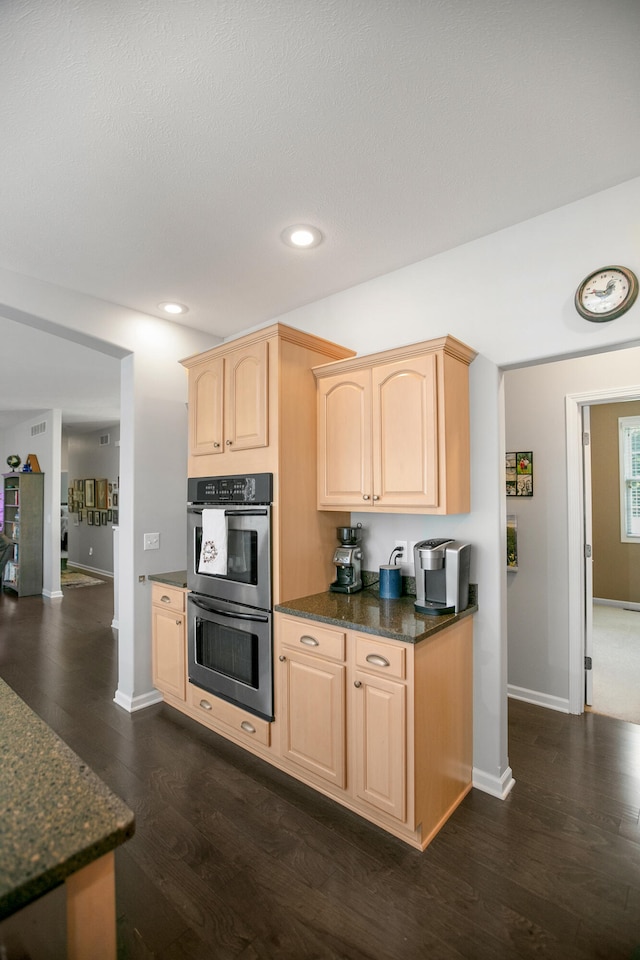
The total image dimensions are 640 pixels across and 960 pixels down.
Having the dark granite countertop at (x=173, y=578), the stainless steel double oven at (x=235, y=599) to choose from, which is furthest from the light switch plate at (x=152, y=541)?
the stainless steel double oven at (x=235, y=599)

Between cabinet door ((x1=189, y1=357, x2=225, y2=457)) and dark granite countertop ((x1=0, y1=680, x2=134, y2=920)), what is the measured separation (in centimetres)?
206

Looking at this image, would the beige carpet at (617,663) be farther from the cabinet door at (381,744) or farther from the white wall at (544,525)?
the cabinet door at (381,744)

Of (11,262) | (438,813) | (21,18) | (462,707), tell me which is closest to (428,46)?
(21,18)

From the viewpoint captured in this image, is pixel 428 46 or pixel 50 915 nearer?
pixel 50 915

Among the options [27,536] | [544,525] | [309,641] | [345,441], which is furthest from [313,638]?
[27,536]

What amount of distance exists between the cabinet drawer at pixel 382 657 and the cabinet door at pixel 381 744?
0.04 meters

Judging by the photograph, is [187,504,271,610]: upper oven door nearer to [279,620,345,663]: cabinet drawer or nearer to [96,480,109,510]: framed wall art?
[279,620,345,663]: cabinet drawer

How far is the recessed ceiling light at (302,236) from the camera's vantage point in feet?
7.75

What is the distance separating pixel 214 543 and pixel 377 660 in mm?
1215

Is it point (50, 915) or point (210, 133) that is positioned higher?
point (210, 133)

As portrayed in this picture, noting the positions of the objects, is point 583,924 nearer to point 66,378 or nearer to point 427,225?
point 427,225

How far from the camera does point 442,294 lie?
8.61ft

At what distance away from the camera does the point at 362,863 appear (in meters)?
1.91

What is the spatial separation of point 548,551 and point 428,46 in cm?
288
